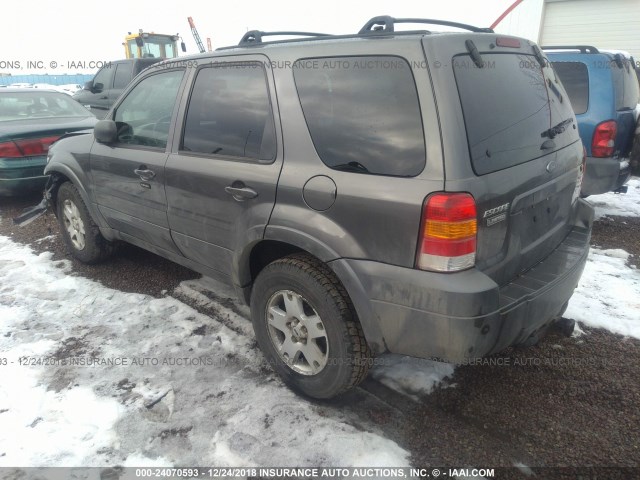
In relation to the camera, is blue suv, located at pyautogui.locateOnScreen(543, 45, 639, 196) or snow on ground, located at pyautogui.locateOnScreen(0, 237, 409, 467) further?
blue suv, located at pyautogui.locateOnScreen(543, 45, 639, 196)

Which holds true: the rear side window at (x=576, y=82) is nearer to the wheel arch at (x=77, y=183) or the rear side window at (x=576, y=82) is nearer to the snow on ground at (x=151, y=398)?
the snow on ground at (x=151, y=398)

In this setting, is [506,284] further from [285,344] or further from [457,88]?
[285,344]

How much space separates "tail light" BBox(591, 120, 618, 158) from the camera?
486cm

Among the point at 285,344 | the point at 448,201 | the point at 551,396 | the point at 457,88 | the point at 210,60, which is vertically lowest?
the point at 551,396

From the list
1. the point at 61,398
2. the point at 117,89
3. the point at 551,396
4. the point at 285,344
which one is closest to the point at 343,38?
the point at 285,344

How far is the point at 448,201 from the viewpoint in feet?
6.07

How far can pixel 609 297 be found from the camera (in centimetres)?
365

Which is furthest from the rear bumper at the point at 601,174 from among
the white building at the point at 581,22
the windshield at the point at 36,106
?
the white building at the point at 581,22

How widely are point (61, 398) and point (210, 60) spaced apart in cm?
225

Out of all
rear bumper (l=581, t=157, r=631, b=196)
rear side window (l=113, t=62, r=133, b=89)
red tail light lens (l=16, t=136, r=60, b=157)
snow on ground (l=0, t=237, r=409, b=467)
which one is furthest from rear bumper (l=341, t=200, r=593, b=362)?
rear side window (l=113, t=62, r=133, b=89)

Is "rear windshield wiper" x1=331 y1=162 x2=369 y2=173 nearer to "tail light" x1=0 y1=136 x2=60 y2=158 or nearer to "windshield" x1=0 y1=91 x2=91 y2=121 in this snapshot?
"tail light" x1=0 y1=136 x2=60 y2=158

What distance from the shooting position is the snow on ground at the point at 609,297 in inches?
130

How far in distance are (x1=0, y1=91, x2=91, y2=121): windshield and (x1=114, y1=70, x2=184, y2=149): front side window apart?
395cm

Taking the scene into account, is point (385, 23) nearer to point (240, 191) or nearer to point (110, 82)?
point (240, 191)
